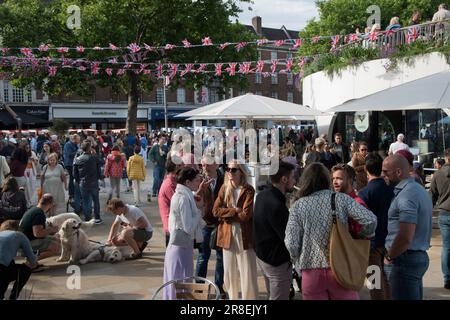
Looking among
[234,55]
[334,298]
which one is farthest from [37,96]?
[334,298]

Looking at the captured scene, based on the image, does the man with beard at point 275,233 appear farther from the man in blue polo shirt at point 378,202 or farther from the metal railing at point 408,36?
the metal railing at point 408,36

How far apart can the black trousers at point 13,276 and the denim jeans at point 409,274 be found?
4164mm

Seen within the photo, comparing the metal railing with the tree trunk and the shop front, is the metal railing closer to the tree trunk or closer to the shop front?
the tree trunk

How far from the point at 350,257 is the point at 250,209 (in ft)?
6.07

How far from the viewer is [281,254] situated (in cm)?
437

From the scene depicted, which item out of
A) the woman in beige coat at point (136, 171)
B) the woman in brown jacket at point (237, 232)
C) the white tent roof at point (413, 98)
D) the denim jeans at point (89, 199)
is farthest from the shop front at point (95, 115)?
the woman in brown jacket at point (237, 232)

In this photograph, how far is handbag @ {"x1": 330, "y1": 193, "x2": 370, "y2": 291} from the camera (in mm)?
3520

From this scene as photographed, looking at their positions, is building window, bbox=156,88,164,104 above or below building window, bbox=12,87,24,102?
above

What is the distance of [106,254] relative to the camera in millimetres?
7879

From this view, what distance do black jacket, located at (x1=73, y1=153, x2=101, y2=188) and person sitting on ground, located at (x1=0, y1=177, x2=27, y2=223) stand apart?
2.85 meters

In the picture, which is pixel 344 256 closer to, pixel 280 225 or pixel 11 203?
pixel 280 225

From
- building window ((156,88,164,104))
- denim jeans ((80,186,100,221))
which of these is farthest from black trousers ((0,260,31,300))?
building window ((156,88,164,104))

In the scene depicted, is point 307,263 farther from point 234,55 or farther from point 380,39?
point 234,55

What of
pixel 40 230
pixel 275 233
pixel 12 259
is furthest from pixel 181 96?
pixel 275 233
